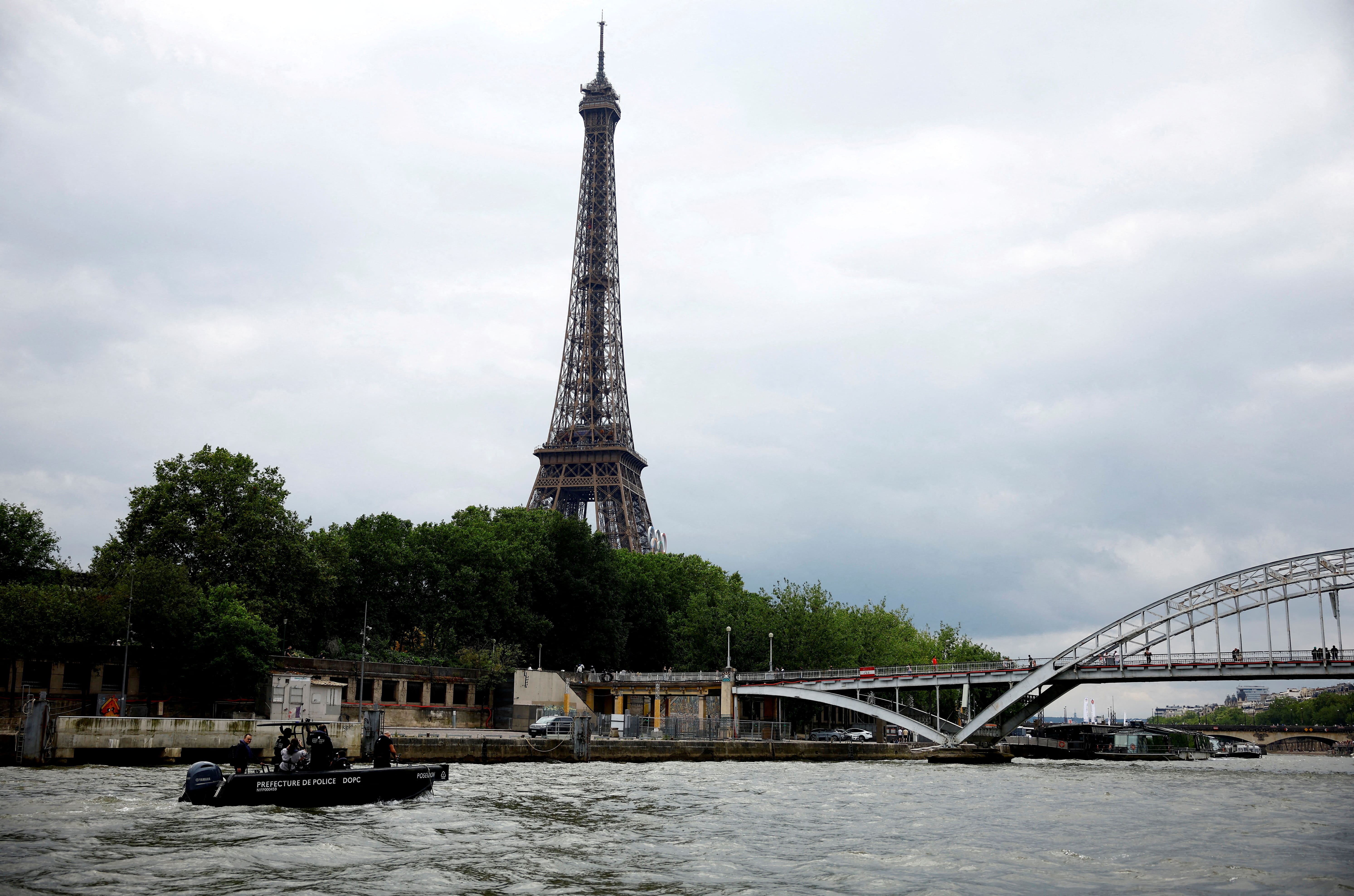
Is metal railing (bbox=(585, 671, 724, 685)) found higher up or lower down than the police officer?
higher up

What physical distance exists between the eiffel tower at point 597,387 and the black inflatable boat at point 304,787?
70754mm

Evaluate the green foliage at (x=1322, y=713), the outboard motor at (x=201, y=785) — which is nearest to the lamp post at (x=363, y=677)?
the outboard motor at (x=201, y=785)

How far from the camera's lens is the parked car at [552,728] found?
56.2 metres

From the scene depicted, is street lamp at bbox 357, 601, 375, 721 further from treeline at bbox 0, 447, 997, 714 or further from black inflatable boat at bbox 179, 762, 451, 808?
black inflatable boat at bbox 179, 762, 451, 808

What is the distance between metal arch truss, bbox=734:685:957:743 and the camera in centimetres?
7194

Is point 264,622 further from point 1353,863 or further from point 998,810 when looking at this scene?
point 1353,863

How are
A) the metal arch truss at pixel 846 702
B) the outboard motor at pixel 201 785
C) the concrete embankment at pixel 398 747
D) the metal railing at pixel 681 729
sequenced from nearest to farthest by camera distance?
the outboard motor at pixel 201 785 → the concrete embankment at pixel 398 747 → the metal railing at pixel 681 729 → the metal arch truss at pixel 846 702

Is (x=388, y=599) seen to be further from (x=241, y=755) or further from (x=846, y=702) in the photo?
(x=241, y=755)

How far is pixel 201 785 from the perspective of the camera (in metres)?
28.0

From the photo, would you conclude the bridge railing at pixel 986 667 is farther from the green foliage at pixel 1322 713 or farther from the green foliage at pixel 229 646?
the green foliage at pixel 1322 713

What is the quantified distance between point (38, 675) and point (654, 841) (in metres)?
45.8

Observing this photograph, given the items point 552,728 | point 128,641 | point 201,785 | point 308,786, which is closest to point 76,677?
point 128,641

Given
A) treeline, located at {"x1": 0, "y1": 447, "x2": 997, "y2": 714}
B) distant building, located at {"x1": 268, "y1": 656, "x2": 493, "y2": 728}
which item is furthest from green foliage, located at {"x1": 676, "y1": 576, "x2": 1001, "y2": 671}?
distant building, located at {"x1": 268, "y1": 656, "x2": 493, "y2": 728}

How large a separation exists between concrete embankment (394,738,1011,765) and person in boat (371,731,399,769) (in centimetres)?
1245
